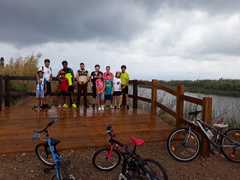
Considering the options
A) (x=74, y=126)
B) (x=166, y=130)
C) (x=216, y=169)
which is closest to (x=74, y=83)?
(x=74, y=126)

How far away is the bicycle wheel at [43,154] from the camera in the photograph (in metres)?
5.37

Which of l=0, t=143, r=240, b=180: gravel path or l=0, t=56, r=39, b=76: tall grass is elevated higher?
l=0, t=56, r=39, b=76: tall grass

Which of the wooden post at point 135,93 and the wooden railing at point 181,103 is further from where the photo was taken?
the wooden post at point 135,93

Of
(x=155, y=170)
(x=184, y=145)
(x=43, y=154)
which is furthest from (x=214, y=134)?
(x=43, y=154)

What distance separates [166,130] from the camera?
7.59 metres

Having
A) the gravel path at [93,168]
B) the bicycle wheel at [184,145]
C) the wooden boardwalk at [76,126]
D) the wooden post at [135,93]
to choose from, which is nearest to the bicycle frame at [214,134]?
the bicycle wheel at [184,145]

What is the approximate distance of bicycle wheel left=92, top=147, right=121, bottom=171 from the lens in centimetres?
526

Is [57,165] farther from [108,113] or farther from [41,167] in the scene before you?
[108,113]

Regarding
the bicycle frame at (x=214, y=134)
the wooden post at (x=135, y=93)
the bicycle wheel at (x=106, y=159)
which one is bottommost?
the bicycle wheel at (x=106, y=159)

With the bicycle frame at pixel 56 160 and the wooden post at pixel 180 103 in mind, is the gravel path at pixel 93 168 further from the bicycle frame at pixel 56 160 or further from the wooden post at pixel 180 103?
the wooden post at pixel 180 103

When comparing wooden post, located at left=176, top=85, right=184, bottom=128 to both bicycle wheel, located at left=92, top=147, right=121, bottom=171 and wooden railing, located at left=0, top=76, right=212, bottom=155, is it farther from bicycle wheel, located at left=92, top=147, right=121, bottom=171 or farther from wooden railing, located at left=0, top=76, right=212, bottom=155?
bicycle wheel, located at left=92, top=147, right=121, bottom=171

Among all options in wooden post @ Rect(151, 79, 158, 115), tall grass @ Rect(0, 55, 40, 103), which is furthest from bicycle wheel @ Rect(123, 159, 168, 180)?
tall grass @ Rect(0, 55, 40, 103)

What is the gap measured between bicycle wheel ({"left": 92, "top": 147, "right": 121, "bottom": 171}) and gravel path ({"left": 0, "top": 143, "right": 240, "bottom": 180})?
0.31ft

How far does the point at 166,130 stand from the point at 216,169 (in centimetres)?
226
